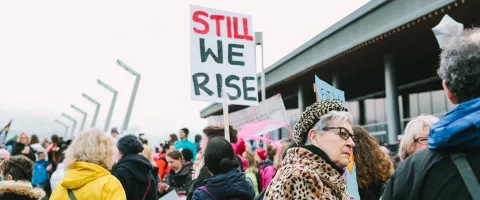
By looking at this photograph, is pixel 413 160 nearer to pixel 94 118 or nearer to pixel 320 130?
pixel 320 130

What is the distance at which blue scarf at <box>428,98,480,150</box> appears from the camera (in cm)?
177

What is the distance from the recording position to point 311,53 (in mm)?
20531

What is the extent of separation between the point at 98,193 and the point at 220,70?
2.41m

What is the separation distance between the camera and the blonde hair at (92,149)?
14.4ft

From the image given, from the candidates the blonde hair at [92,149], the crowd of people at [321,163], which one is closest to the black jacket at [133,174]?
the crowd of people at [321,163]

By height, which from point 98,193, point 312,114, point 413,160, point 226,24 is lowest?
point 98,193

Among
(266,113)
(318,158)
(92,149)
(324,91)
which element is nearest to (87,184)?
(92,149)

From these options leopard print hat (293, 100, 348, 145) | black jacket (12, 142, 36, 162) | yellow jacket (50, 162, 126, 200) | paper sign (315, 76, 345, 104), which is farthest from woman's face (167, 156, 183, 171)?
black jacket (12, 142, 36, 162)

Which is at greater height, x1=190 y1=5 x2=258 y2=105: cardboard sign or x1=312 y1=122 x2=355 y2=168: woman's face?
x1=190 y1=5 x2=258 y2=105: cardboard sign

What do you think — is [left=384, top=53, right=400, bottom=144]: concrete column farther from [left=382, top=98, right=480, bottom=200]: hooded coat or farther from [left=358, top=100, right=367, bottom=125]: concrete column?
[left=382, top=98, right=480, bottom=200]: hooded coat

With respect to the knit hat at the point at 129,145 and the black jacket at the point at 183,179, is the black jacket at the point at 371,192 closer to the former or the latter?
the knit hat at the point at 129,145

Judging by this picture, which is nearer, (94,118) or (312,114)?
(312,114)

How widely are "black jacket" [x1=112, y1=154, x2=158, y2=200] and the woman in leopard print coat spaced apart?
105 inches

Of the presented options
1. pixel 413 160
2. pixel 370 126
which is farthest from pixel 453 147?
pixel 370 126
